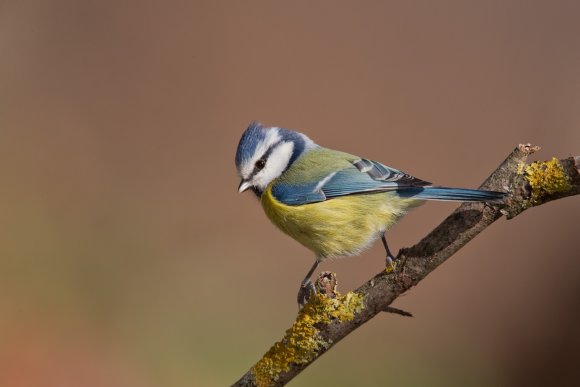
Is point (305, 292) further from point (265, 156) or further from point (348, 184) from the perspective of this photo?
point (265, 156)

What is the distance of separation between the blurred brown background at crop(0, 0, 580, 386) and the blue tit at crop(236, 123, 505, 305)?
124 cm

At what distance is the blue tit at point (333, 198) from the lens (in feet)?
7.07

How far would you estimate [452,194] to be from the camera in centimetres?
180

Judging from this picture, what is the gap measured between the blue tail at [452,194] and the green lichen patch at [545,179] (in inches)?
2.5

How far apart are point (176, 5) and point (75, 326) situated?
2.01 meters

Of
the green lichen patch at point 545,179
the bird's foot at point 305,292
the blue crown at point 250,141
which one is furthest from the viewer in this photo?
the blue crown at point 250,141

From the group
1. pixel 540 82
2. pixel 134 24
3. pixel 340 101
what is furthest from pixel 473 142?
pixel 134 24

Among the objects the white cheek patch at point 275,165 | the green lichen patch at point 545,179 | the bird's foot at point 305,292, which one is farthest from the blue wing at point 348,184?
the green lichen patch at point 545,179

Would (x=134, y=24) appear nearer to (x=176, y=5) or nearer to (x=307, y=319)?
(x=176, y=5)

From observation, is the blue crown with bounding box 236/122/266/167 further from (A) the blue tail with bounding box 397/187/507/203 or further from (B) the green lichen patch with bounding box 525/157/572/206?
(B) the green lichen patch with bounding box 525/157/572/206

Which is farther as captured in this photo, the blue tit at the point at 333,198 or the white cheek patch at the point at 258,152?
the white cheek patch at the point at 258,152

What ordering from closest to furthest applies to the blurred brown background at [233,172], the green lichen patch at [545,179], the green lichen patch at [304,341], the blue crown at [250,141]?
the green lichen patch at [545,179] < the green lichen patch at [304,341] < the blue crown at [250,141] < the blurred brown background at [233,172]

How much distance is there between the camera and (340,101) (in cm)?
395

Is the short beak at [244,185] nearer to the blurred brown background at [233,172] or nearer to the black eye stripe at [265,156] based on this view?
the black eye stripe at [265,156]
